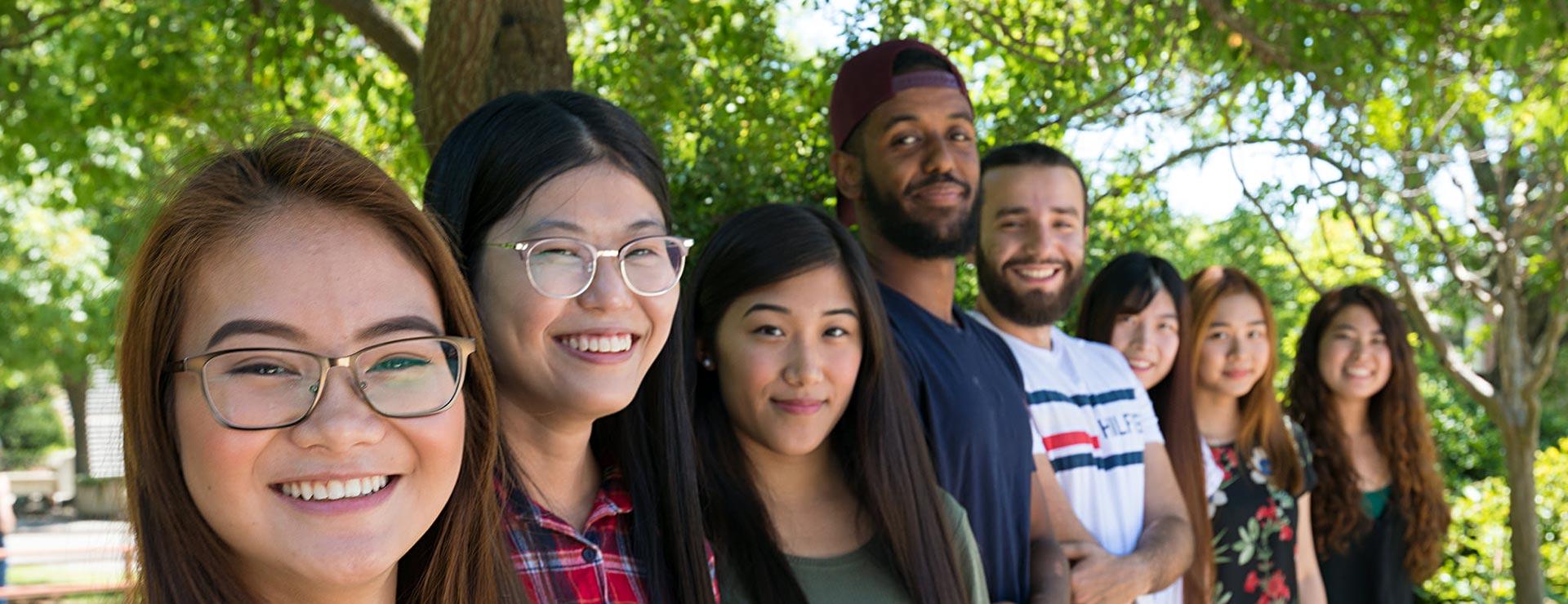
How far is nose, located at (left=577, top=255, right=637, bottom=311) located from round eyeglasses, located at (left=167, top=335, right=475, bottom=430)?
1.79 feet

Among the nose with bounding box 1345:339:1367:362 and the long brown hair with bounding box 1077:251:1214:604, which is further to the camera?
the nose with bounding box 1345:339:1367:362

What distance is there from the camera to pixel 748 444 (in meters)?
2.90

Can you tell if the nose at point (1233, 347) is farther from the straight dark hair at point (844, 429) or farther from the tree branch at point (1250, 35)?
the straight dark hair at point (844, 429)

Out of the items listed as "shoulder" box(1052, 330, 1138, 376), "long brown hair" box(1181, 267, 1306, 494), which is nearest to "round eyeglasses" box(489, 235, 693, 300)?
"shoulder" box(1052, 330, 1138, 376)

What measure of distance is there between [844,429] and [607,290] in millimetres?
1006

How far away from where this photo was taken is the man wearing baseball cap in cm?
321

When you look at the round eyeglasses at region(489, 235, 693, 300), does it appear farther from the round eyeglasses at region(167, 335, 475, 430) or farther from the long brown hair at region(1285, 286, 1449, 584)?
the long brown hair at region(1285, 286, 1449, 584)

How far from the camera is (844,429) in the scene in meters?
3.00

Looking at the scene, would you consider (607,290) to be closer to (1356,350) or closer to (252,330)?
(252,330)

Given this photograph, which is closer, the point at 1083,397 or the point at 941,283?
the point at 941,283

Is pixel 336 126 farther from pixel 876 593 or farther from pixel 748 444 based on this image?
pixel 876 593

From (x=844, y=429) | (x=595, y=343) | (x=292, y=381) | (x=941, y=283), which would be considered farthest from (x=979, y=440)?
(x=292, y=381)

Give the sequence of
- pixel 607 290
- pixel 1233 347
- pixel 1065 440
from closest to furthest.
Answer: pixel 607 290, pixel 1065 440, pixel 1233 347

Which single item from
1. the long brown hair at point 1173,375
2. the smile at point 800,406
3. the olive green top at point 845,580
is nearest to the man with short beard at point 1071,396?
the long brown hair at point 1173,375
